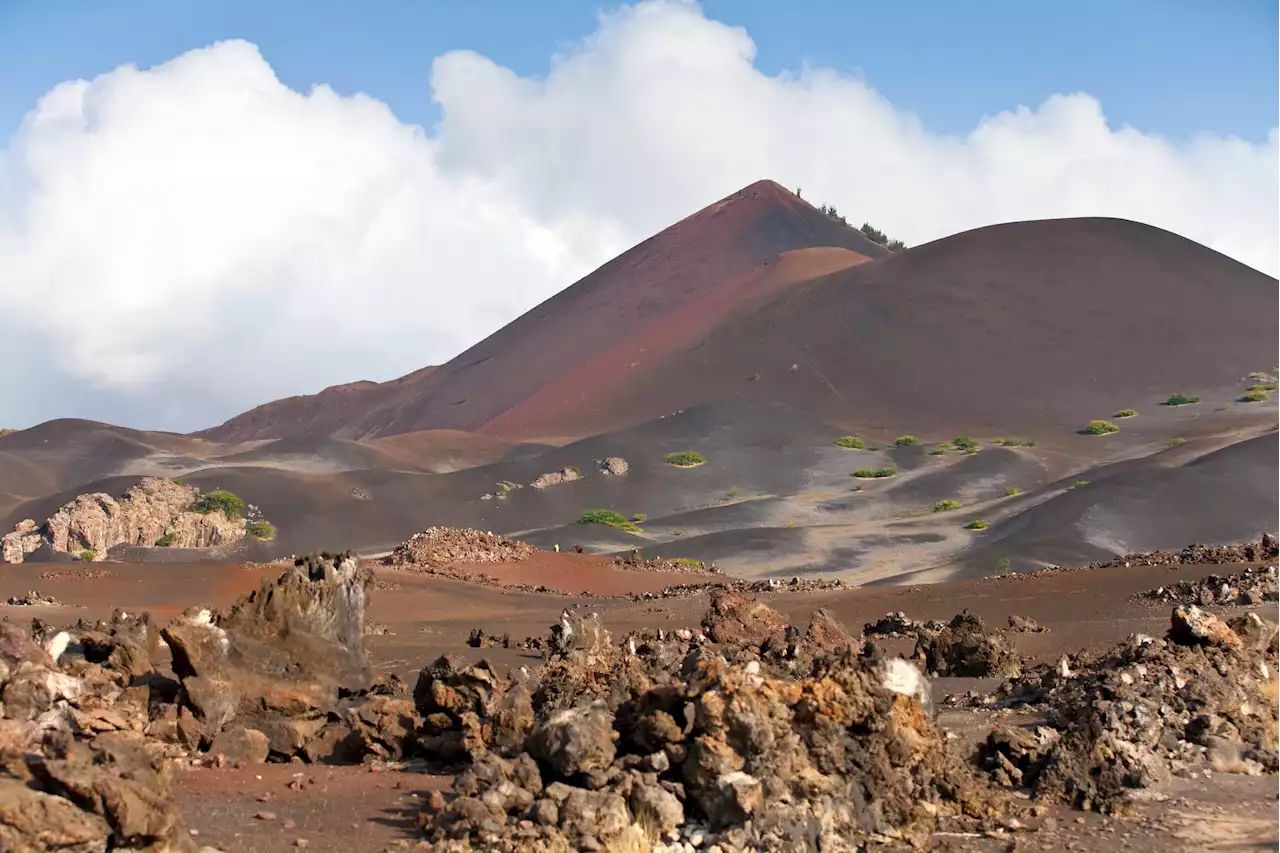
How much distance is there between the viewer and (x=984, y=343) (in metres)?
84.4

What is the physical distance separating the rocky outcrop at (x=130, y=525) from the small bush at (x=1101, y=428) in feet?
145

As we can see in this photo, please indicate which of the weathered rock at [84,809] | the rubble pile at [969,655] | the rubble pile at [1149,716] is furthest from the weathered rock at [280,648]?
the rubble pile at [969,655]

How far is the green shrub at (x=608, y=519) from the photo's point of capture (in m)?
52.8

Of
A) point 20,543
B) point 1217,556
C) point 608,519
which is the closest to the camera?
point 1217,556

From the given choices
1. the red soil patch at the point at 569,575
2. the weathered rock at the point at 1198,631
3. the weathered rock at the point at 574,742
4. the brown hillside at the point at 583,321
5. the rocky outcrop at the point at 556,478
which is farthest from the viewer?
the brown hillside at the point at 583,321

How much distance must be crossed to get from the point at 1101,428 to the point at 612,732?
65731 mm

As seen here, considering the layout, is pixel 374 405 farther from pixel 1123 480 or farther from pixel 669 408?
pixel 1123 480

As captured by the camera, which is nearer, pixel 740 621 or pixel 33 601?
pixel 740 621

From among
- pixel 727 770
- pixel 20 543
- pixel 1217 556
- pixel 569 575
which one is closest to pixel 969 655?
pixel 727 770

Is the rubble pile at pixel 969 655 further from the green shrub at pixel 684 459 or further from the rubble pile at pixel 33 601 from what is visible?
the green shrub at pixel 684 459

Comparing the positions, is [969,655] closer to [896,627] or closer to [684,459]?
[896,627]

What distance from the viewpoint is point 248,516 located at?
157 feet

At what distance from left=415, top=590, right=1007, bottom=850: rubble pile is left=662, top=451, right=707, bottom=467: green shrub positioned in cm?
5729

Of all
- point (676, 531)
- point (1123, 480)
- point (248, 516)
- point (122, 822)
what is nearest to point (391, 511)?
point (248, 516)
